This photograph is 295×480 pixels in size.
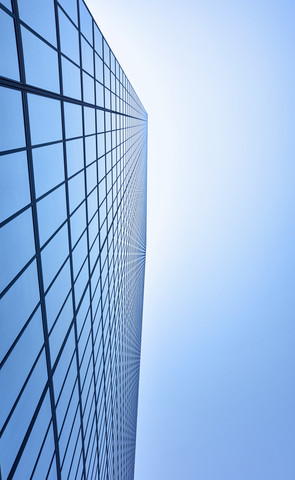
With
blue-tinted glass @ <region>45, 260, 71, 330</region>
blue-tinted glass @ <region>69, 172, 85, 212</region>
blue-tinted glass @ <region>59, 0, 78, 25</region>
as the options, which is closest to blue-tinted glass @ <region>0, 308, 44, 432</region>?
blue-tinted glass @ <region>45, 260, 71, 330</region>

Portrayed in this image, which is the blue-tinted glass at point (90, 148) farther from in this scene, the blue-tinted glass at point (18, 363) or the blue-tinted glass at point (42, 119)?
the blue-tinted glass at point (18, 363)

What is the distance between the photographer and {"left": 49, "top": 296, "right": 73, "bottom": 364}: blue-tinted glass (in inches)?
493

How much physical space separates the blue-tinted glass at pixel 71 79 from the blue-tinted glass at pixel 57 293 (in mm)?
7164

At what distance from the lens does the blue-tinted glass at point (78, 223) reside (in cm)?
1524

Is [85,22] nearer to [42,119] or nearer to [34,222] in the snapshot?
[42,119]

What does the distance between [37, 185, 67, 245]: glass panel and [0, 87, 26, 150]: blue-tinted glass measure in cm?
229

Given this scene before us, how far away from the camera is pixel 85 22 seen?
17.7m

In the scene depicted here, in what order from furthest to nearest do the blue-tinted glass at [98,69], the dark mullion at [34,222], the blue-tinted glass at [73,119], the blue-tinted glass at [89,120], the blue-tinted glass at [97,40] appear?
the blue-tinted glass at [98,69], the blue-tinted glass at [97,40], the blue-tinted glass at [89,120], the blue-tinted glass at [73,119], the dark mullion at [34,222]

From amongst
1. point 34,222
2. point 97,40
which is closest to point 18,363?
point 34,222

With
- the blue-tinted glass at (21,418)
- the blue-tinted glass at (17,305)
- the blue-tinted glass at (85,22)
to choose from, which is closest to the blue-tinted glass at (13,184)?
the blue-tinted glass at (17,305)

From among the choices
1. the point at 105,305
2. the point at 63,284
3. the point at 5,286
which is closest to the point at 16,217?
the point at 5,286

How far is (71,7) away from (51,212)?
9463mm

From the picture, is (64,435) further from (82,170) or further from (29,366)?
(82,170)

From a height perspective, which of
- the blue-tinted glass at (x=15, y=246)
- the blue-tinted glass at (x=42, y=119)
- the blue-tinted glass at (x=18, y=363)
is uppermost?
the blue-tinted glass at (x=42, y=119)
